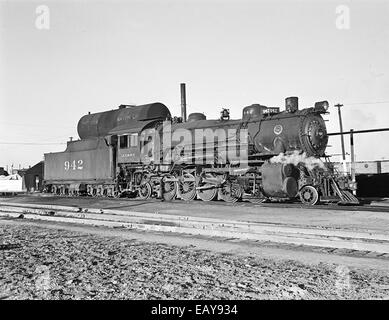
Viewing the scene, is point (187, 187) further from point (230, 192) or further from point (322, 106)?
point (322, 106)

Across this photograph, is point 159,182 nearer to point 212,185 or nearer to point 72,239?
point 212,185

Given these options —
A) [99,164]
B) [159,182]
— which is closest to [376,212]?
[159,182]

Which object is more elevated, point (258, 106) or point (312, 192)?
A: point (258, 106)

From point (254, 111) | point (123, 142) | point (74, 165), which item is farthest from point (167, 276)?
point (74, 165)

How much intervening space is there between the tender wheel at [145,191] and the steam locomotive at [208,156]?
0.05m

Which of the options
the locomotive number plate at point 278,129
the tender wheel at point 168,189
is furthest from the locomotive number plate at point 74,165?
the locomotive number plate at point 278,129

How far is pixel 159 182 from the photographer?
18359 millimetres

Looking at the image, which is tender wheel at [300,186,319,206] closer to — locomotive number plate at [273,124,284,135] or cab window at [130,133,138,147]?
locomotive number plate at [273,124,284,135]

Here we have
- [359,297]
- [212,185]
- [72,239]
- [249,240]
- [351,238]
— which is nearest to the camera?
[359,297]

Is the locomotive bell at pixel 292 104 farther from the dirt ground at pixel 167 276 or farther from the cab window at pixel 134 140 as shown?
the dirt ground at pixel 167 276

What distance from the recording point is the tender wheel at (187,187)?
16984 millimetres

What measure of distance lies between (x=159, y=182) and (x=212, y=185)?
3201 mm

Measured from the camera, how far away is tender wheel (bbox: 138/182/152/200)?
18.8 meters

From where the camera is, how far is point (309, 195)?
13.8 metres
